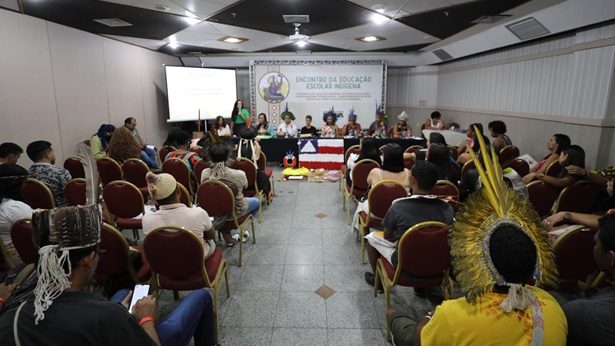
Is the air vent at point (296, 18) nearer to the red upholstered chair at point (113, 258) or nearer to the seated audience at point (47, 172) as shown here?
the seated audience at point (47, 172)

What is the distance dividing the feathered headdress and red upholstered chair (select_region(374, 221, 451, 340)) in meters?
0.85

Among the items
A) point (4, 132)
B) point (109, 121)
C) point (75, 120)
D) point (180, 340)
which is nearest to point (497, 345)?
point (180, 340)

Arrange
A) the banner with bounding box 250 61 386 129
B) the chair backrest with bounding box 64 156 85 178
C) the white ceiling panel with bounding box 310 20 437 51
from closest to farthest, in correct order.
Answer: the chair backrest with bounding box 64 156 85 178 < the white ceiling panel with bounding box 310 20 437 51 < the banner with bounding box 250 61 386 129

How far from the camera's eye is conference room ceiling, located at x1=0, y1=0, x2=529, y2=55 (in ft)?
14.6

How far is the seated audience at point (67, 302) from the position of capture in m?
0.99

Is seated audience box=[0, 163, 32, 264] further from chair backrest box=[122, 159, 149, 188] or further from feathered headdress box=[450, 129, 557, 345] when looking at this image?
feathered headdress box=[450, 129, 557, 345]

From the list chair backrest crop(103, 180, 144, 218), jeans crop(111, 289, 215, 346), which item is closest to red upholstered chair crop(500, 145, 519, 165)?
jeans crop(111, 289, 215, 346)

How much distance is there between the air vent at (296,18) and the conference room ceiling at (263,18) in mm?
94

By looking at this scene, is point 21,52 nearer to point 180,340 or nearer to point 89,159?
point 89,159

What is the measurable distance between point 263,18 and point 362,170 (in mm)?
3128

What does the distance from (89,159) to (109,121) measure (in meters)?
5.78

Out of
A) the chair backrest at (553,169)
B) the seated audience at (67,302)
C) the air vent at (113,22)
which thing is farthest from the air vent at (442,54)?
the seated audience at (67,302)

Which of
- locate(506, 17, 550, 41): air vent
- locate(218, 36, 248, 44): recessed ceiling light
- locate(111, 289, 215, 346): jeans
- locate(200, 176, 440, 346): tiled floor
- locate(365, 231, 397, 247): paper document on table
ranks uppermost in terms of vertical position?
locate(218, 36, 248, 44): recessed ceiling light

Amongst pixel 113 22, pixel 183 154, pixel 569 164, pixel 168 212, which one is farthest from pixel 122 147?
pixel 569 164
